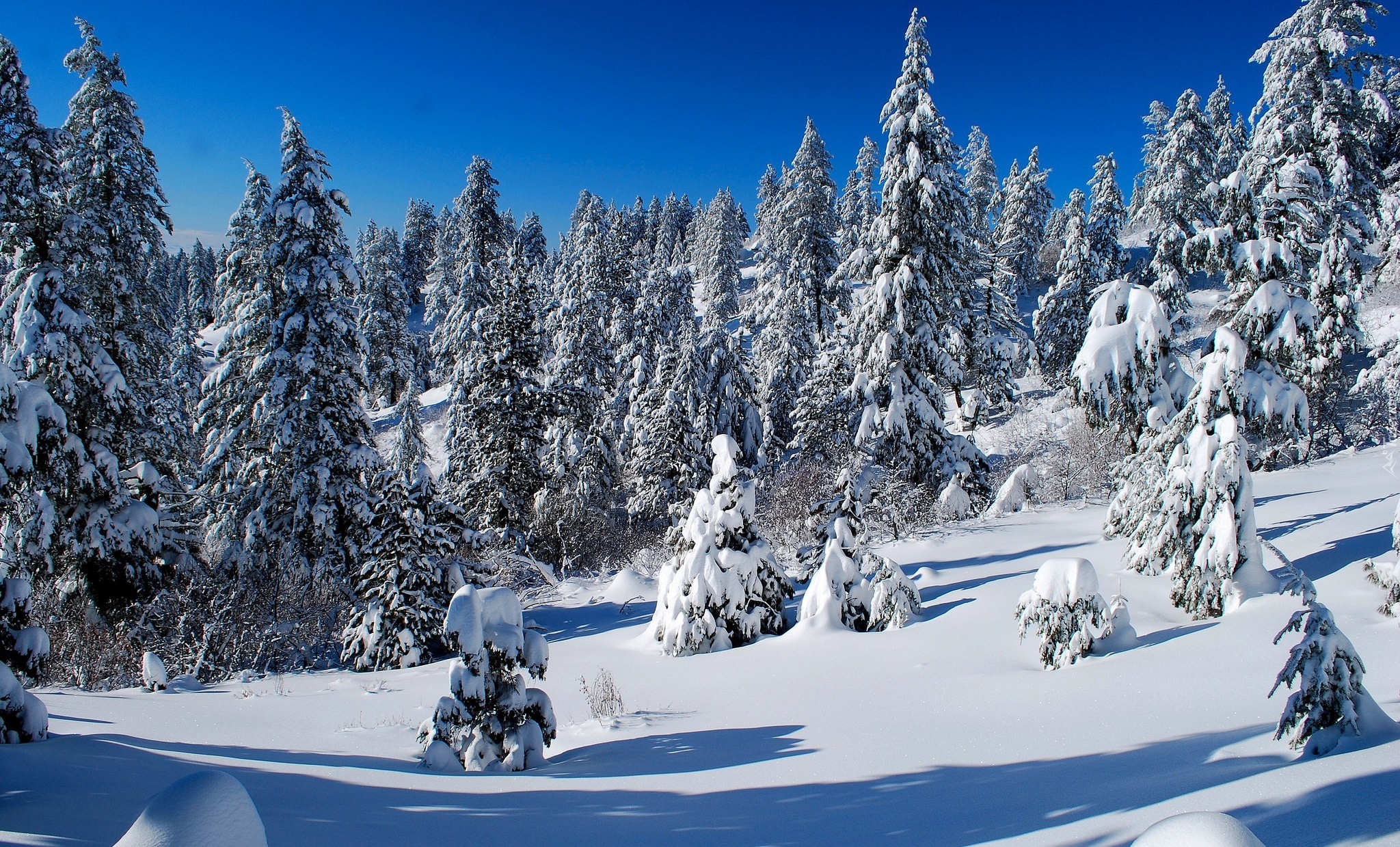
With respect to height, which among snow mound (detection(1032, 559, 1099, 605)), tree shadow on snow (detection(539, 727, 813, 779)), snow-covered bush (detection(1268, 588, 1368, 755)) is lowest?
tree shadow on snow (detection(539, 727, 813, 779))

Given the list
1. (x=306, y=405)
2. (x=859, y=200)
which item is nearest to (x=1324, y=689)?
(x=306, y=405)

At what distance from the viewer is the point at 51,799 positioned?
152 inches

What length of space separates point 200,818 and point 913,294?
18197 mm

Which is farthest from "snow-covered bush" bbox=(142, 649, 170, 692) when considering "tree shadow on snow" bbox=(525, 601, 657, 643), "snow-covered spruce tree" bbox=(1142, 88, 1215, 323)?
"snow-covered spruce tree" bbox=(1142, 88, 1215, 323)

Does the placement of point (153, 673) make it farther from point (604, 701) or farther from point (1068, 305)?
point (1068, 305)

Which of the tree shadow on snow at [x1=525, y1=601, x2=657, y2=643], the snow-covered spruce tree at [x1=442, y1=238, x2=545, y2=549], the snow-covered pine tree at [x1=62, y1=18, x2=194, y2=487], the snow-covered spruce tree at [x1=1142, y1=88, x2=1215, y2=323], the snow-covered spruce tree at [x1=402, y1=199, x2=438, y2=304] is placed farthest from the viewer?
the snow-covered spruce tree at [x1=402, y1=199, x2=438, y2=304]

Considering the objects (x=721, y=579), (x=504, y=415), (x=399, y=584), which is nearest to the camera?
(x=721, y=579)

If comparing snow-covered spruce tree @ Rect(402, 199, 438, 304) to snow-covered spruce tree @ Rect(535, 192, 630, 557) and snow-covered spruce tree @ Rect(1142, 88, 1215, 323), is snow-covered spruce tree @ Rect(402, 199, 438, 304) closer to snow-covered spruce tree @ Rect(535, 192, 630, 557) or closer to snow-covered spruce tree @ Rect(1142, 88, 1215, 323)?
snow-covered spruce tree @ Rect(535, 192, 630, 557)

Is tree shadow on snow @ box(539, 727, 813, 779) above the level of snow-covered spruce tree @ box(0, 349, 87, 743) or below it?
below

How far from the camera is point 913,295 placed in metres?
18.2

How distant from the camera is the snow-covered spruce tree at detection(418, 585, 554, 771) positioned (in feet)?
20.1

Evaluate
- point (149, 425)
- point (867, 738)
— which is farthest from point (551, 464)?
point (867, 738)

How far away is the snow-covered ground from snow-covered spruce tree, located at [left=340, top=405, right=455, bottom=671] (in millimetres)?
1618

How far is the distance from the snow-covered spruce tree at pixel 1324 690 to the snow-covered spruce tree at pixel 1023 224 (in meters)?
48.5
